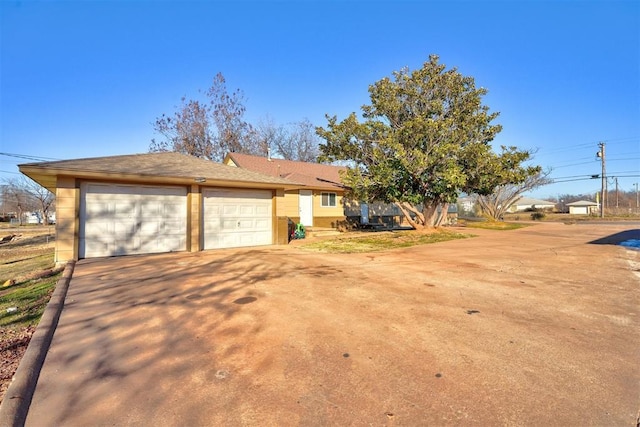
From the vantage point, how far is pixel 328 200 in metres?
21.2

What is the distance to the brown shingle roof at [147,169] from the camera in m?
9.08

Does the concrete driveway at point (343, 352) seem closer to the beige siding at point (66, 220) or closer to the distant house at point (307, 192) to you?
the beige siding at point (66, 220)

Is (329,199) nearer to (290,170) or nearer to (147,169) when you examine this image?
(290,170)

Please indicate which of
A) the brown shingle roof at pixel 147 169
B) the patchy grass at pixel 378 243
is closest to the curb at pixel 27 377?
the brown shingle roof at pixel 147 169

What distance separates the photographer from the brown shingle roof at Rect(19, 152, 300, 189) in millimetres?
9077

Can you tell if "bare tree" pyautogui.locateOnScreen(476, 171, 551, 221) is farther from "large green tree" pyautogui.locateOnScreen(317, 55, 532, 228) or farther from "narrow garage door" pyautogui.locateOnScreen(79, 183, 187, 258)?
"narrow garage door" pyautogui.locateOnScreen(79, 183, 187, 258)

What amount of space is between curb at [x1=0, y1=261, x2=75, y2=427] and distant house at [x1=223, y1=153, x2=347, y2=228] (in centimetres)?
1447

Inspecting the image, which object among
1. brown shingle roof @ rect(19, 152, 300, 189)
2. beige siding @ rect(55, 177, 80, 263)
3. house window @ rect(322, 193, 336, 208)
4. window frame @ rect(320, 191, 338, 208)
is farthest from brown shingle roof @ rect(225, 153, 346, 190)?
beige siding @ rect(55, 177, 80, 263)

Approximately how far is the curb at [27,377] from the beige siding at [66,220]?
5.63 meters

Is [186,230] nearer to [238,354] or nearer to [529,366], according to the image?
[238,354]

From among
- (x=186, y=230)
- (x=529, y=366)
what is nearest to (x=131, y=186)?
(x=186, y=230)

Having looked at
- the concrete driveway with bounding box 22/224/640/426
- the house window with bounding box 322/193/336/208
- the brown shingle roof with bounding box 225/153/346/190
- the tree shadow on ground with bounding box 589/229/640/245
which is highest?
the brown shingle roof with bounding box 225/153/346/190

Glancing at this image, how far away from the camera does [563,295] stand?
582 cm

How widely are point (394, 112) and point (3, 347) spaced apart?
16.6 metres
